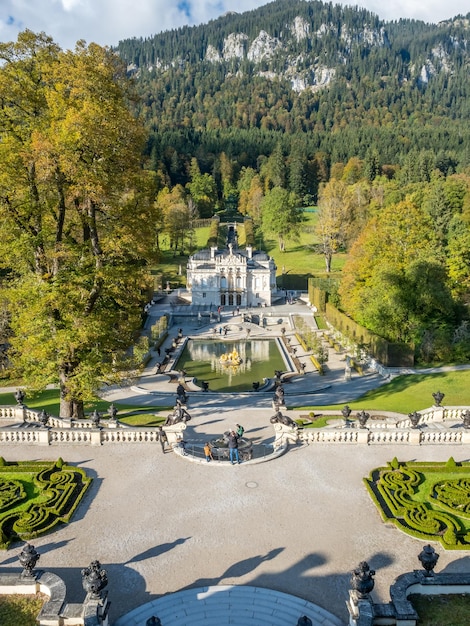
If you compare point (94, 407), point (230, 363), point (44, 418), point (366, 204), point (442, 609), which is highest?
point (366, 204)

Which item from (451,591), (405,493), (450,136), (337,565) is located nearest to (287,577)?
(337,565)

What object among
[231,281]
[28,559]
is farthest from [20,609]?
[231,281]

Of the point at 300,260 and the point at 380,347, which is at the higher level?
the point at 300,260

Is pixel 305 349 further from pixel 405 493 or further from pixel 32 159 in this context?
pixel 32 159

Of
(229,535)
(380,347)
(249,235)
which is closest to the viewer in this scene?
(229,535)

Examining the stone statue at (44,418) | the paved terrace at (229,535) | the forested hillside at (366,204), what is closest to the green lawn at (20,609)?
the paved terrace at (229,535)

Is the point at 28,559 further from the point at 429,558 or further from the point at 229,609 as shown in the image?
the point at 429,558

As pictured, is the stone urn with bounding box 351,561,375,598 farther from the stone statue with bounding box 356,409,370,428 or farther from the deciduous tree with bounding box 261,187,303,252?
the deciduous tree with bounding box 261,187,303,252
